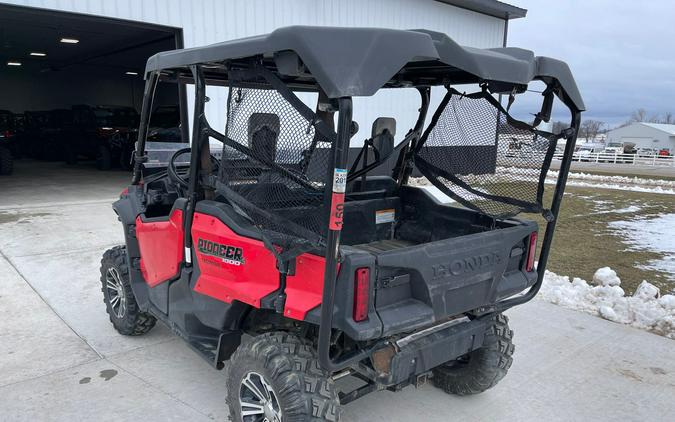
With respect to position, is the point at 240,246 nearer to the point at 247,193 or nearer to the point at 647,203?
the point at 247,193

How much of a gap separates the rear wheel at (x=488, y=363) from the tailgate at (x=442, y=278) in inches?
16.0

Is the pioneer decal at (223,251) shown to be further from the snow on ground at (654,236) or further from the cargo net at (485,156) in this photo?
the snow on ground at (654,236)

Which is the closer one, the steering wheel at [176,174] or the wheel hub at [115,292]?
the steering wheel at [176,174]

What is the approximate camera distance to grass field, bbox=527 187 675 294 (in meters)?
6.06

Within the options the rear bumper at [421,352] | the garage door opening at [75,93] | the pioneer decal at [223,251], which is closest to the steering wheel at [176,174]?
the pioneer decal at [223,251]

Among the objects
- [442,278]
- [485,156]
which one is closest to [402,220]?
[485,156]

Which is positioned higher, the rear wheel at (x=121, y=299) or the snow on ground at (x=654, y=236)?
the rear wheel at (x=121, y=299)

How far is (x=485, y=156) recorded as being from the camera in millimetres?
3314

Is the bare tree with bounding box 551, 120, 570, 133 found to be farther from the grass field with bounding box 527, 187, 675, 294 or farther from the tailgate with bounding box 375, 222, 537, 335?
the grass field with bounding box 527, 187, 675, 294

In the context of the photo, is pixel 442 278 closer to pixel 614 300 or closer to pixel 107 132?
pixel 614 300

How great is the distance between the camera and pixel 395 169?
375cm

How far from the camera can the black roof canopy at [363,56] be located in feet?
6.22

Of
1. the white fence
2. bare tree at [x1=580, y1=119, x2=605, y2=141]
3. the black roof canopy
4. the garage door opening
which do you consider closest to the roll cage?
the black roof canopy

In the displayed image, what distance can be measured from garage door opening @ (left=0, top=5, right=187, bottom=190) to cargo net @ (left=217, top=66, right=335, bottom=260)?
6.38 m
